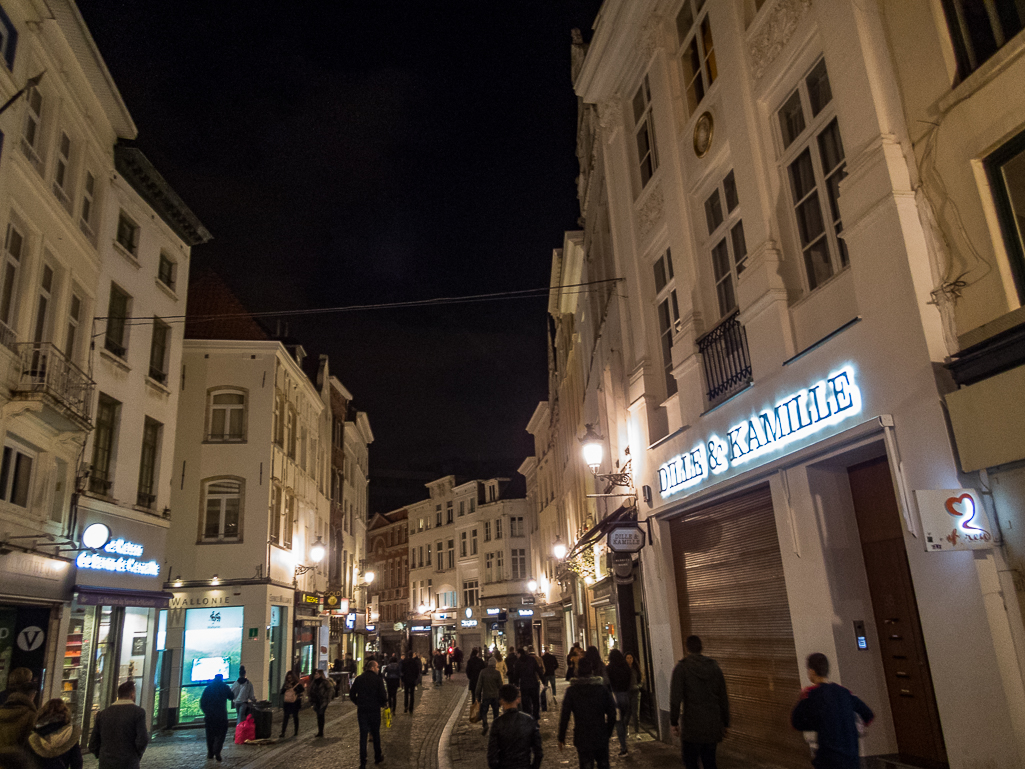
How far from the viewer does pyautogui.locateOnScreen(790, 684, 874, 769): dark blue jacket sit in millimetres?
5586

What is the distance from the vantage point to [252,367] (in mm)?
24141

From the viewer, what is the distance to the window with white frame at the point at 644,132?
14.0 metres

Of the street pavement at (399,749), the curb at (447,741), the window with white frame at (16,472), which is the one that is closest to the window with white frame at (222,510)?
the street pavement at (399,749)

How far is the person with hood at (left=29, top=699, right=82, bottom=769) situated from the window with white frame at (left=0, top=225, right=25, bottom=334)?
25.9ft

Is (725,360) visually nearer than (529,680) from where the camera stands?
Yes

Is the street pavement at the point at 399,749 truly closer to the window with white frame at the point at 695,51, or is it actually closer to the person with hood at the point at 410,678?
the person with hood at the point at 410,678

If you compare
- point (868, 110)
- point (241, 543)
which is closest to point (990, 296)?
point (868, 110)

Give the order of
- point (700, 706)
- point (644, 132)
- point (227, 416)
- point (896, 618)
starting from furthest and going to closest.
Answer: point (227, 416), point (644, 132), point (896, 618), point (700, 706)

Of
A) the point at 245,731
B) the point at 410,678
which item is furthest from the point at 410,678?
the point at 245,731

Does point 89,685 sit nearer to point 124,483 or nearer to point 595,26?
point 124,483

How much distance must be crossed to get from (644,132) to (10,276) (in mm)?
11715

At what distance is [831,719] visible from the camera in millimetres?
5637

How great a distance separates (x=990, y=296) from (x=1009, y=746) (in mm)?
3491

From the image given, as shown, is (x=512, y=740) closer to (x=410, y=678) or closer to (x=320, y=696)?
(x=320, y=696)
